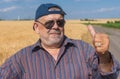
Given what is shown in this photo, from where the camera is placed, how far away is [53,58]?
12.6 ft

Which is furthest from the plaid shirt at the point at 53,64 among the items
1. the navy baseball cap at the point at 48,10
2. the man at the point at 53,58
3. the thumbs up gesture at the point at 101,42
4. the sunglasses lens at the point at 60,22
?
the thumbs up gesture at the point at 101,42

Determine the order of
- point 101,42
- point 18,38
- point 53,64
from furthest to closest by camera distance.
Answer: point 18,38, point 53,64, point 101,42

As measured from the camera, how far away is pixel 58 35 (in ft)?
12.7

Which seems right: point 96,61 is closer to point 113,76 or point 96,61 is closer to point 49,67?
point 113,76

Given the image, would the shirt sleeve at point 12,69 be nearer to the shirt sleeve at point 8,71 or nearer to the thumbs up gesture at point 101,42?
the shirt sleeve at point 8,71

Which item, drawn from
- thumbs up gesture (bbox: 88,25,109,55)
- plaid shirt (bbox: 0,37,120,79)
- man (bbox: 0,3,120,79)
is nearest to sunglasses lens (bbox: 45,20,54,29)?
man (bbox: 0,3,120,79)

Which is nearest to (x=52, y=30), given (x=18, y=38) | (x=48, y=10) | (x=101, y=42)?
(x=48, y=10)

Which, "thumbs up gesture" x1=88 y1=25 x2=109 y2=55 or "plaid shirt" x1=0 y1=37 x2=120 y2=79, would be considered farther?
"plaid shirt" x1=0 y1=37 x2=120 y2=79

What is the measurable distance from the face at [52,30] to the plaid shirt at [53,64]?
0.26 ft

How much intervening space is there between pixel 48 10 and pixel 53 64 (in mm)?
539

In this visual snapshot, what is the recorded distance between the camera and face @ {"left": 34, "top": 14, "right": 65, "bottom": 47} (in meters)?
3.88

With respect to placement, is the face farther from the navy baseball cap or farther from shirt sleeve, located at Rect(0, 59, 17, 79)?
shirt sleeve, located at Rect(0, 59, 17, 79)

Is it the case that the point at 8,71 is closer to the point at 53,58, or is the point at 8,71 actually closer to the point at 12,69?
the point at 12,69

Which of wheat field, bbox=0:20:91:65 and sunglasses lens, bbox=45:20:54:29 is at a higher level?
sunglasses lens, bbox=45:20:54:29
